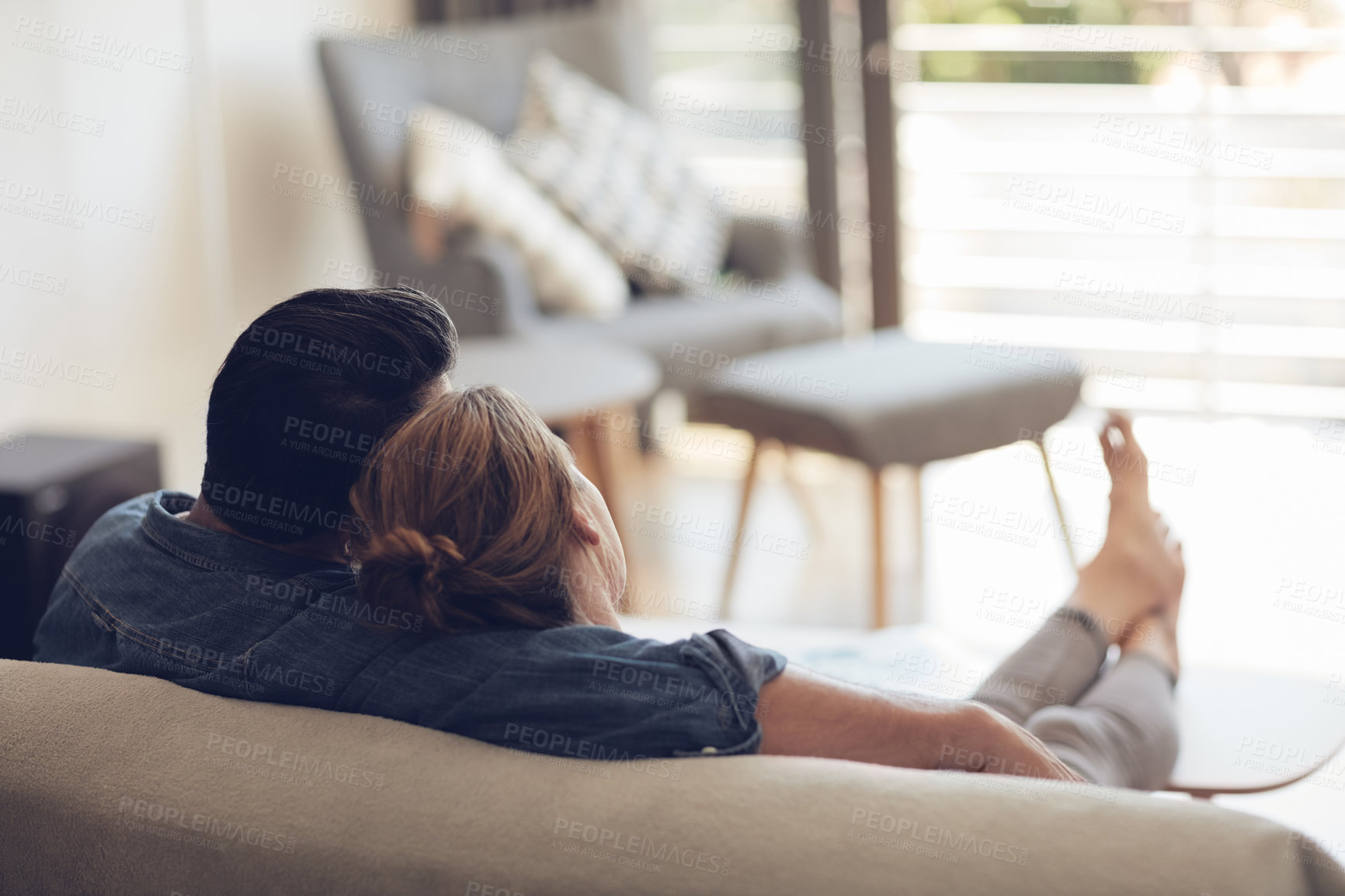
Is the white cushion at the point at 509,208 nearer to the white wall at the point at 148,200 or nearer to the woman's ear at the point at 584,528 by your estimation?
the white wall at the point at 148,200

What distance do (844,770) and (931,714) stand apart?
0.75ft

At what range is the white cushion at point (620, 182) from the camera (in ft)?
10.9

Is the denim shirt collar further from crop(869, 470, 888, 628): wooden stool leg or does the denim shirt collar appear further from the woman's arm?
crop(869, 470, 888, 628): wooden stool leg

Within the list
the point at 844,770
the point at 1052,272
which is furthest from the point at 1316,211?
the point at 844,770

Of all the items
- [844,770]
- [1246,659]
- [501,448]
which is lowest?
[1246,659]

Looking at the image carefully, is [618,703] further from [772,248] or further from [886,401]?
[772,248]

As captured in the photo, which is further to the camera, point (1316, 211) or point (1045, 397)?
point (1316, 211)

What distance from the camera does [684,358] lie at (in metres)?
3.09

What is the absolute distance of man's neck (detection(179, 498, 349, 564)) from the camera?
1.01 metres

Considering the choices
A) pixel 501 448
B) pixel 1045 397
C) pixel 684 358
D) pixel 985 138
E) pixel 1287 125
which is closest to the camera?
pixel 501 448

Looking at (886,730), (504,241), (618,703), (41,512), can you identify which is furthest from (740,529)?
(618,703)

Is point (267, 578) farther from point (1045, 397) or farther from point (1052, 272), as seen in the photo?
point (1052, 272)

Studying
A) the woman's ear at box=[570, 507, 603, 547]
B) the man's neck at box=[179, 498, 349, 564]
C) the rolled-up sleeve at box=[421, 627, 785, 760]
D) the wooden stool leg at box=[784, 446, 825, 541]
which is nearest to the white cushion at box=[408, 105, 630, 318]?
the wooden stool leg at box=[784, 446, 825, 541]

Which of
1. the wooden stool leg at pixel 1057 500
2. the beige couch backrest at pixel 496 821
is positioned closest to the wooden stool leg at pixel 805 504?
the wooden stool leg at pixel 1057 500
